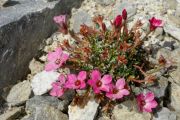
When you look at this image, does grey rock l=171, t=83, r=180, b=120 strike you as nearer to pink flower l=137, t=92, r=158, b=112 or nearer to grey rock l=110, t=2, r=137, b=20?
pink flower l=137, t=92, r=158, b=112

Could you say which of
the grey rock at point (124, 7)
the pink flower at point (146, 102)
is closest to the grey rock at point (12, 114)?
the pink flower at point (146, 102)

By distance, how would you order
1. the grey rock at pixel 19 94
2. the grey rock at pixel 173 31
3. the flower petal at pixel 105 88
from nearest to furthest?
1. the flower petal at pixel 105 88
2. the grey rock at pixel 19 94
3. the grey rock at pixel 173 31

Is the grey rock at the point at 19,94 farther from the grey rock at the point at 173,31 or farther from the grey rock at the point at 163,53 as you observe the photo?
the grey rock at the point at 173,31

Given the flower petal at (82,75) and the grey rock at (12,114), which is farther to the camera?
the grey rock at (12,114)

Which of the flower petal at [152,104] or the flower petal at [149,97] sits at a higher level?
the flower petal at [149,97]

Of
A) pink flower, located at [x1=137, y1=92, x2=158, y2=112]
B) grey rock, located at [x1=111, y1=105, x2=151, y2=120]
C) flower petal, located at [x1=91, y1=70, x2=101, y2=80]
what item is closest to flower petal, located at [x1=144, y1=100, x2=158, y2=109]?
pink flower, located at [x1=137, y1=92, x2=158, y2=112]

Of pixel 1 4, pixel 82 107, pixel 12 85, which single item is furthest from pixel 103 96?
pixel 1 4

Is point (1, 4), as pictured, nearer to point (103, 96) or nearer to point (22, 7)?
point (22, 7)
